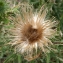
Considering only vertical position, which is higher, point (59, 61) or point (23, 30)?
point (23, 30)

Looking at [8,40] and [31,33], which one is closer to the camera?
[31,33]

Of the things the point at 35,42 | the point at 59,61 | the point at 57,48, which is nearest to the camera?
the point at 35,42

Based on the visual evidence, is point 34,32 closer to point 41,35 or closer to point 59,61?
point 41,35

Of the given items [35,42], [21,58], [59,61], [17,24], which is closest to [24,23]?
[17,24]

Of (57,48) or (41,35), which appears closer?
(41,35)

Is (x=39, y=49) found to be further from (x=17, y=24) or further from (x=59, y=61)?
(x=59, y=61)

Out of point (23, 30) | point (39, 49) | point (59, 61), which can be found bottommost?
point (59, 61)

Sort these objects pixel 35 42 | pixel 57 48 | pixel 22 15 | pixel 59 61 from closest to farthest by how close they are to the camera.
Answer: pixel 35 42, pixel 22 15, pixel 57 48, pixel 59 61
